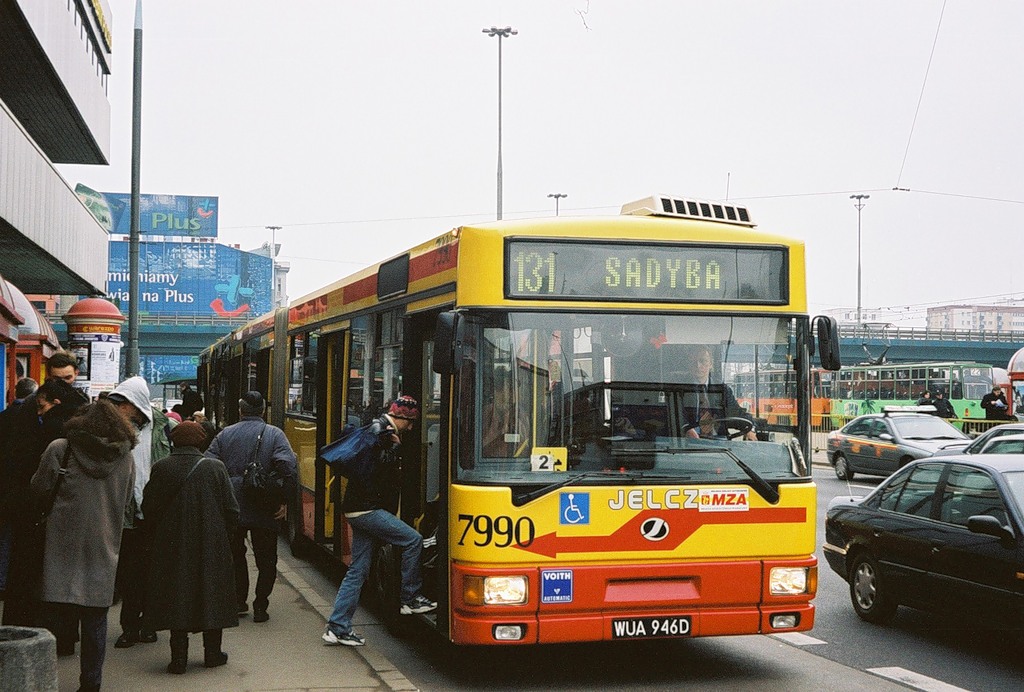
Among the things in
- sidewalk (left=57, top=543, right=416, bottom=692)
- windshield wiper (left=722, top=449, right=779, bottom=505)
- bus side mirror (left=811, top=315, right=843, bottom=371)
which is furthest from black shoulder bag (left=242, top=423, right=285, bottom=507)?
bus side mirror (left=811, top=315, right=843, bottom=371)

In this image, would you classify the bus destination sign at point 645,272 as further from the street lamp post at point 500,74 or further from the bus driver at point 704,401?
the street lamp post at point 500,74

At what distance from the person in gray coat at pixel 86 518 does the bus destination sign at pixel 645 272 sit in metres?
2.36

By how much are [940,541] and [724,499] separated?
230 centimetres

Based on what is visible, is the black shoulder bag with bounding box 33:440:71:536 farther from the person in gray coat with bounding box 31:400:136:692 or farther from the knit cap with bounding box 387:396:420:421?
the knit cap with bounding box 387:396:420:421

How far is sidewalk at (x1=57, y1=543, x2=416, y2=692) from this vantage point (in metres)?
7.08

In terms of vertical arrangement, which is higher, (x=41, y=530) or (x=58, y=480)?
(x=58, y=480)

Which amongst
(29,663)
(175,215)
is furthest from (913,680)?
(175,215)

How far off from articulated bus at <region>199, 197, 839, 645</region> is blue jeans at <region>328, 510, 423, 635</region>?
0.31 m

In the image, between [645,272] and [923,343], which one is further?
[923,343]

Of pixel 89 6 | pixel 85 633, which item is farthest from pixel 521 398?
pixel 89 6

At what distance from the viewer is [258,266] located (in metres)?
101

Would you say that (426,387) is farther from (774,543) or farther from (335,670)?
(774,543)

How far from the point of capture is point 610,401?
7.04 metres

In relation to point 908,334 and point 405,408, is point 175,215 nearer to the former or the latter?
point 908,334
